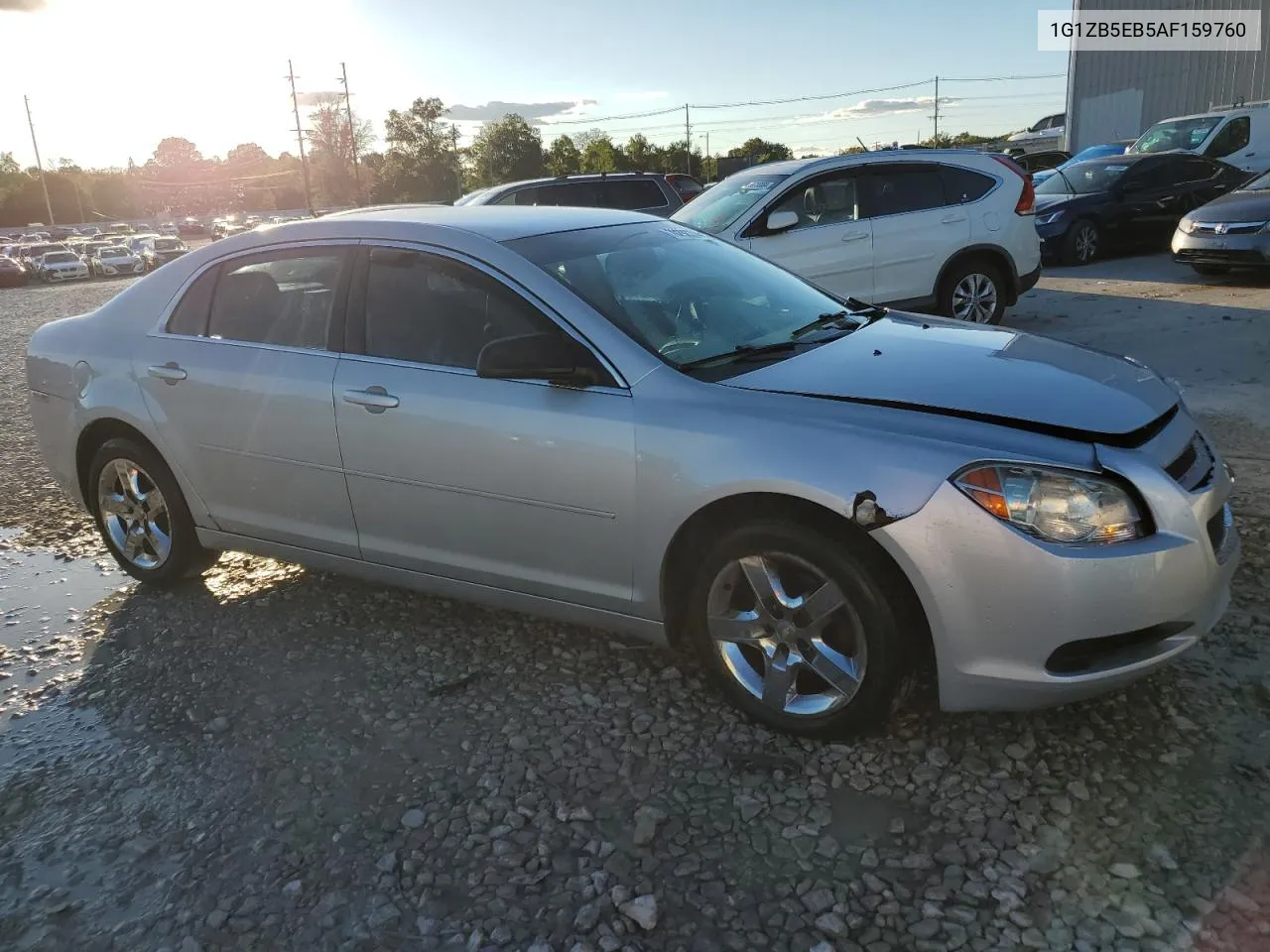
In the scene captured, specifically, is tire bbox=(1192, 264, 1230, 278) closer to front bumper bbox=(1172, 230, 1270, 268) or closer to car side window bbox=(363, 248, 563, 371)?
front bumper bbox=(1172, 230, 1270, 268)

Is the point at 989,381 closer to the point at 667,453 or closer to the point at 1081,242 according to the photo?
the point at 667,453

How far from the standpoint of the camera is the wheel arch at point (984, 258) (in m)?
8.78

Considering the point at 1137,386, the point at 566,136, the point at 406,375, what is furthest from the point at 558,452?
the point at 566,136

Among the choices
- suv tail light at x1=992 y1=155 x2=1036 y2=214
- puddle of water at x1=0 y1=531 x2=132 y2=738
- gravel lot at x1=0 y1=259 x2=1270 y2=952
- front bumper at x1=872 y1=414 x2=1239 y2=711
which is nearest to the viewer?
gravel lot at x1=0 y1=259 x2=1270 y2=952

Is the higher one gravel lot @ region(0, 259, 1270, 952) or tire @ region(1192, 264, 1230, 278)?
tire @ region(1192, 264, 1230, 278)

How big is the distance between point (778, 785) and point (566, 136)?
86634 mm

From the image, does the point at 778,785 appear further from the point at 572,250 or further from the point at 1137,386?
the point at 572,250

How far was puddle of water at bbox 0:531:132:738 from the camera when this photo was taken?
12.4 ft

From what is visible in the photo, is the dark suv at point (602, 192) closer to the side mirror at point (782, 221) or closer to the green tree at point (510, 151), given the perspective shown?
the side mirror at point (782, 221)

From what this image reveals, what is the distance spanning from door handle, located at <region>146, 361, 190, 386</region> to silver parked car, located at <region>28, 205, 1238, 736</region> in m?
0.01

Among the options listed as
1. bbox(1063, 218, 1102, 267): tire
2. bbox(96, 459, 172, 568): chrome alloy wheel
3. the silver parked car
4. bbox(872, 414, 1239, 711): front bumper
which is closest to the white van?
bbox(1063, 218, 1102, 267): tire

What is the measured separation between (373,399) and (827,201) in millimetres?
6223

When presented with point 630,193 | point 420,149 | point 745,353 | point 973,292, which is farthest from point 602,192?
point 420,149

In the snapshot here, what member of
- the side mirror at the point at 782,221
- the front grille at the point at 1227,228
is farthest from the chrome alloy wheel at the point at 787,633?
the front grille at the point at 1227,228
